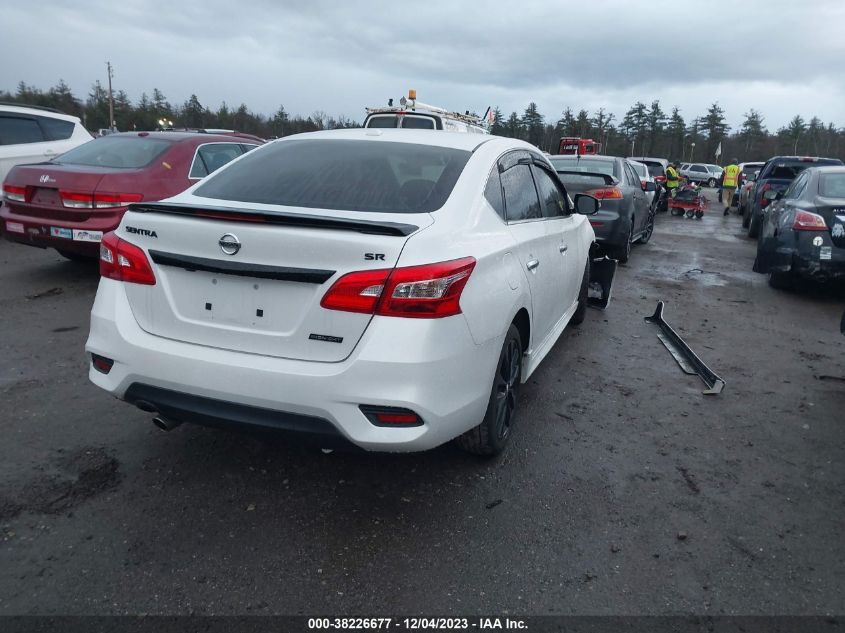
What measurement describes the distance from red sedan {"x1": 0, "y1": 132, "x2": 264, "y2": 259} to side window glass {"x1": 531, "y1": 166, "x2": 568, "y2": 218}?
13.3 feet

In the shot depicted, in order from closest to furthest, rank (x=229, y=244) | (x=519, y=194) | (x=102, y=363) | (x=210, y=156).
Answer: (x=229, y=244) < (x=102, y=363) < (x=519, y=194) < (x=210, y=156)

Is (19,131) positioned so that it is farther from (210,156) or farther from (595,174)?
(595,174)

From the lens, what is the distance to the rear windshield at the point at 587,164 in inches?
377

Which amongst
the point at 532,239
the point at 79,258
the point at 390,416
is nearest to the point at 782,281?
the point at 532,239

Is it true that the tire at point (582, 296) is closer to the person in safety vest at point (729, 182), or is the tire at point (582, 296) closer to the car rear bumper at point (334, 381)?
the car rear bumper at point (334, 381)

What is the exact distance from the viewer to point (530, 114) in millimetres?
86188

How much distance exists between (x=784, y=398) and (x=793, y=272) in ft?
11.3

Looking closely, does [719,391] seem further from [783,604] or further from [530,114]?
[530,114]

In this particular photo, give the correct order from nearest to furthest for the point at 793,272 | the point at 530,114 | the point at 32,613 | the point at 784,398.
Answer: the point at 32,613, the point at 784,398, the point at 793,272, the point at 530,114

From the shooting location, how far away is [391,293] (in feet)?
7.97

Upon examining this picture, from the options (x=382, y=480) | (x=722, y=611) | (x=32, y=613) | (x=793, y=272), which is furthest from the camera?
(x=793, y=272)

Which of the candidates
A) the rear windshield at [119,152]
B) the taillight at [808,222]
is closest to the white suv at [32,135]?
the rear windshield at [119,152]

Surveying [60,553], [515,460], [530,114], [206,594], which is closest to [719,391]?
[515,460]

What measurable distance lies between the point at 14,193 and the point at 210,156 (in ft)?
6.70
